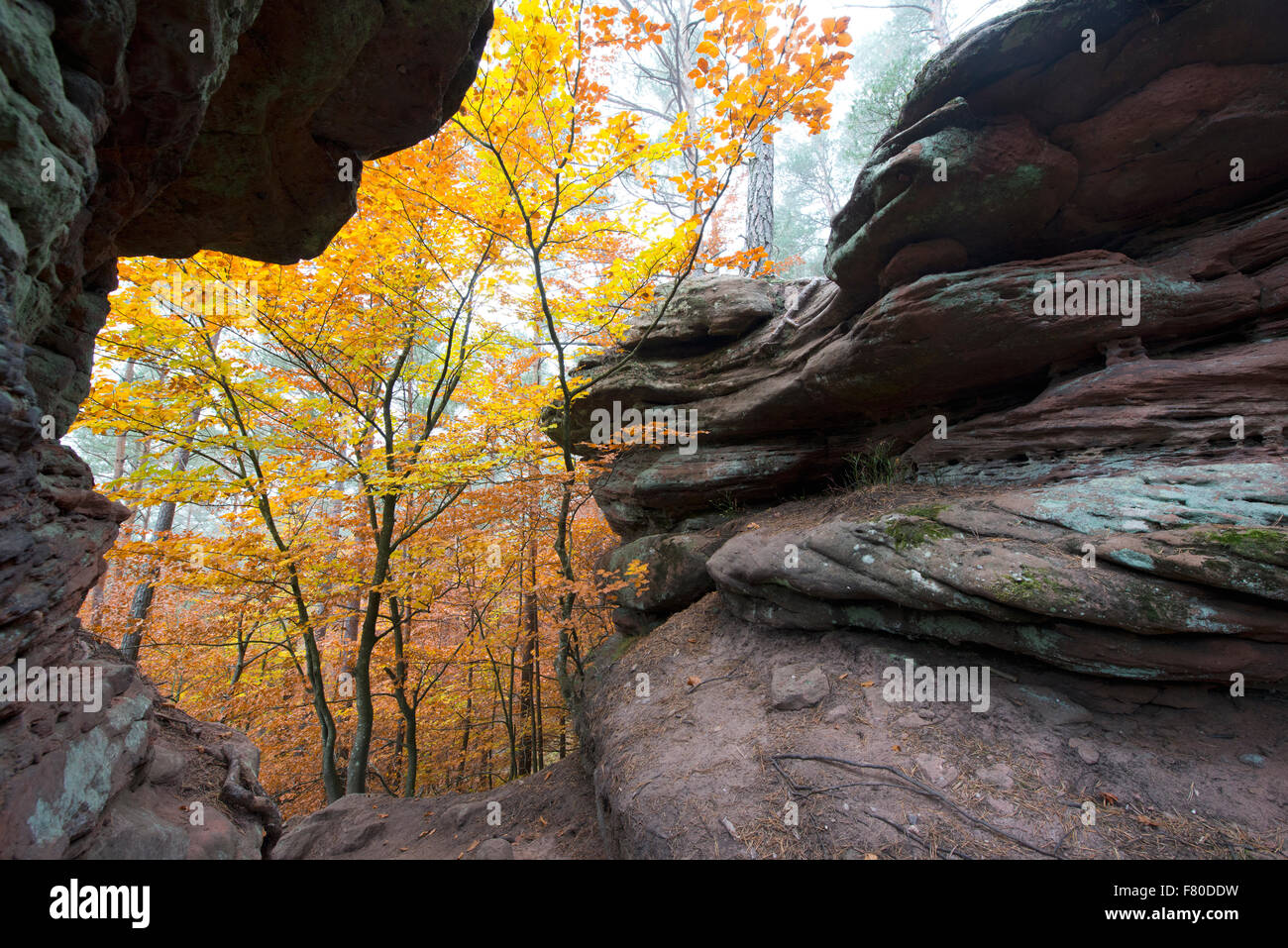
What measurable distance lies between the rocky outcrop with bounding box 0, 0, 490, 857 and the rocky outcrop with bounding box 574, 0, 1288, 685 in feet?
17.1

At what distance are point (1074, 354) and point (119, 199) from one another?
8.60m

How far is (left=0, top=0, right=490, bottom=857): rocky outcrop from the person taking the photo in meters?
1.92

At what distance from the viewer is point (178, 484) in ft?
18.8

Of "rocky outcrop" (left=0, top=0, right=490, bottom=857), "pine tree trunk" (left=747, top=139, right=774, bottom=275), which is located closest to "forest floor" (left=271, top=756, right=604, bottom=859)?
"rocky outcrop" (left=0, top=0, right=490, bottom=857)

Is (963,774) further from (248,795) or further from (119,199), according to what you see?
(119,199)

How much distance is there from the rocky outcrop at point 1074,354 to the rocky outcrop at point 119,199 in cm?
521

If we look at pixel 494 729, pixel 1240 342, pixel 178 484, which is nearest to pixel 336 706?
pixel 494 729

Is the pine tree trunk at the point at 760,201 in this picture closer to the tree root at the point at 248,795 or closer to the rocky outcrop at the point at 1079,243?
the rocky outcrop at the point at 1079,243

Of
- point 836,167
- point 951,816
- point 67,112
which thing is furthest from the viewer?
point 836,167

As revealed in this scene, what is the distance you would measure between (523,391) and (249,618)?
5.58 meters

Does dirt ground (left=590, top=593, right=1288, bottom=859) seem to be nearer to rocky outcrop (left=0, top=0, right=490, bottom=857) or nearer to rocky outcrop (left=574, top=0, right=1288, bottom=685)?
rocky outcrop (left=574, top=0, right=1288, bottom=685)

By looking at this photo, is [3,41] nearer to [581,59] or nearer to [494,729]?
[581,59]
